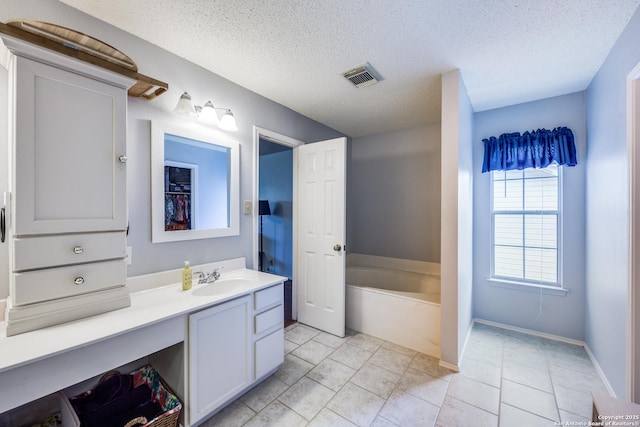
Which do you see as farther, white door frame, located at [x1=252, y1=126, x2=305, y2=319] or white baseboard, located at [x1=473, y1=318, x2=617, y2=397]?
white door frame, located at [x1=252, y1=126, x2=305, y2=319]

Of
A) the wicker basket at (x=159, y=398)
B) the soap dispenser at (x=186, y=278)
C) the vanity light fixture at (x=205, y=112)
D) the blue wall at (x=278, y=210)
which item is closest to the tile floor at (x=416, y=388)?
the wicker basket at (x=159, y=398)

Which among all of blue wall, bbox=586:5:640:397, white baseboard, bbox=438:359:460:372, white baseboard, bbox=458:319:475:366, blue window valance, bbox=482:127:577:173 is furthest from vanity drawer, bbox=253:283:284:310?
blue window valance, bbox=482:127:577:173

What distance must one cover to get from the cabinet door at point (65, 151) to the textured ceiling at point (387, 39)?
632 mm

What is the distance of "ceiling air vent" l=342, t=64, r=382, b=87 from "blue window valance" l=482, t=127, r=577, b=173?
158cm

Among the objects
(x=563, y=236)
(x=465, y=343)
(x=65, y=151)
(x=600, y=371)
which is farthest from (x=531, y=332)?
(x=65, y=151)

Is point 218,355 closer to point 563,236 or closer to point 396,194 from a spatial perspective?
point 396,194

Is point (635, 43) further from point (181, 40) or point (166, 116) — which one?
point (166, 116)

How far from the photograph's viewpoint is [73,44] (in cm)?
118

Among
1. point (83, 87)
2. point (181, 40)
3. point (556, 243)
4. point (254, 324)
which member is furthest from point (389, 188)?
point (83, 87)

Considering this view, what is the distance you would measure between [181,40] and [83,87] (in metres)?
0.78

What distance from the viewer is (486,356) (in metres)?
2.26

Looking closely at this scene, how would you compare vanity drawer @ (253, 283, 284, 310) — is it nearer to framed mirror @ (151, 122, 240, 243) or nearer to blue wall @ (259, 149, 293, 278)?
framed mirror @ (151, 122, 240, 243)

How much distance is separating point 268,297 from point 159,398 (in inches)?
32.4

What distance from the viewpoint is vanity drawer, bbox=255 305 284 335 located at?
177 cm
